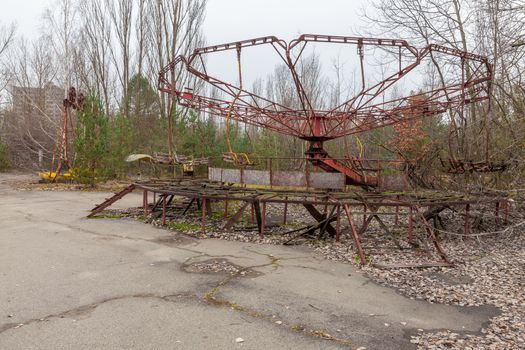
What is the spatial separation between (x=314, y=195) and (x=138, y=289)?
5008 millimetres

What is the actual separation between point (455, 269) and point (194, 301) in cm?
491

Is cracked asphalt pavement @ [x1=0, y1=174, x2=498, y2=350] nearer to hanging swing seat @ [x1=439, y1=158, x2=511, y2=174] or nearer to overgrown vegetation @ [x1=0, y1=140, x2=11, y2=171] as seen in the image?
hanging swing seat @ [x1=439, y1=158, x2=511, y2=174]

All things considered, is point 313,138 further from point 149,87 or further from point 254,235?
point 149,87

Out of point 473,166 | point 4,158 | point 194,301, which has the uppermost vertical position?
point 4,158

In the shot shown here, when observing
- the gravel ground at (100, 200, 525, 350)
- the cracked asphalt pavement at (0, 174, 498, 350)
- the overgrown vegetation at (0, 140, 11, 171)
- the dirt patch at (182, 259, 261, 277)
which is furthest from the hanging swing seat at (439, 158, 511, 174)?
the overgrown vegetation at (0, 140, 11, 171)

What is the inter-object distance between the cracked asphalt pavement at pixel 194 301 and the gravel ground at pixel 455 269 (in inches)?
10.0

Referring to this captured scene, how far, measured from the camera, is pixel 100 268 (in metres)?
6.70

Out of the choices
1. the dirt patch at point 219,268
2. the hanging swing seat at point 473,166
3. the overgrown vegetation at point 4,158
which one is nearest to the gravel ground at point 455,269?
the dirt patch at point 219,268

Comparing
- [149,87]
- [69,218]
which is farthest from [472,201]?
[149,87]

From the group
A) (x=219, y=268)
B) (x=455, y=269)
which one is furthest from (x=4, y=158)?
(x=455, y=269)

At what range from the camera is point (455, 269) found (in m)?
7.05

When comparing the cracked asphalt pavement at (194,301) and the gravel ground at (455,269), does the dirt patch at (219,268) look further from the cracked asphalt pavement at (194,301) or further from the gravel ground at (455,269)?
the gravel ground at (455,269)

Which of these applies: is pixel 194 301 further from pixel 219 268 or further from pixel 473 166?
pixel 473 166

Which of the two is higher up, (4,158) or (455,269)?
(4,158)
